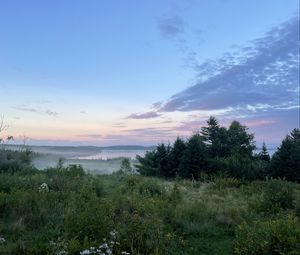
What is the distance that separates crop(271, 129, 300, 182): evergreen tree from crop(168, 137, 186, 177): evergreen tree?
5.21 metres

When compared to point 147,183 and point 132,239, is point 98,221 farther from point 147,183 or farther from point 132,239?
point 147,183

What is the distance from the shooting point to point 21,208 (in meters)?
9.52

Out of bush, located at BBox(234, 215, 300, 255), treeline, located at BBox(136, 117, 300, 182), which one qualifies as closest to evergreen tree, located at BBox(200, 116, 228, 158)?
treeline, located at BBox(136, 117, 300, 182)

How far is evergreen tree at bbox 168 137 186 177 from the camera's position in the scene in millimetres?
24047

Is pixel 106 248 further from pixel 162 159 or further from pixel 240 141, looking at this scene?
pixel 240 141

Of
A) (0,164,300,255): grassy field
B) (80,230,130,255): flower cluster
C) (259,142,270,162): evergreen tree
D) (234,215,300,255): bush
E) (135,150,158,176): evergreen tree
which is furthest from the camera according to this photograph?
(259,142,270,162): evergreen tree

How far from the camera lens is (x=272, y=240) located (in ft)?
24.1

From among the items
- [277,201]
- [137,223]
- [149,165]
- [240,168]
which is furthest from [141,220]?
[149,165]

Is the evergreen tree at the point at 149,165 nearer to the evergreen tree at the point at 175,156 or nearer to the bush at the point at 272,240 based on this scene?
the evergreen tree at the point at 175,156

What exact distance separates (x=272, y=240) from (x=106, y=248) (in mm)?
2925

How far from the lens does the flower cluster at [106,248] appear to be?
21.4ft

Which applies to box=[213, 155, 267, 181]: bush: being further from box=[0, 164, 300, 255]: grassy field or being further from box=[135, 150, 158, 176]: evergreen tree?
box=[0, 164, 300, 255]: grassy field

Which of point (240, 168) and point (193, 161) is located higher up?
point (193, 161)

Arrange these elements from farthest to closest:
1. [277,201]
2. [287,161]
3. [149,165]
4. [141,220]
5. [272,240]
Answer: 1. [149,165]
2. [287,161]
3. [277,201]
4. [141,220]
5. [272,240]
